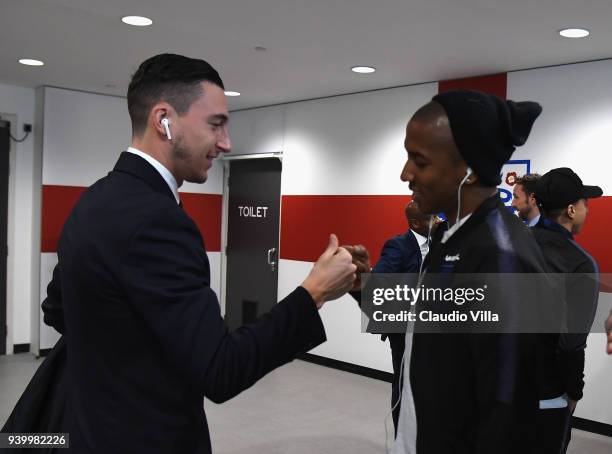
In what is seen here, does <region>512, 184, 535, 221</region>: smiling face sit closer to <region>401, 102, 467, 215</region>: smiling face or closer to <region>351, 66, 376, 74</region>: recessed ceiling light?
<region>351, 66, 376, 74</region>: recessed ceiling light

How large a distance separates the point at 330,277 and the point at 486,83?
13.4 feet

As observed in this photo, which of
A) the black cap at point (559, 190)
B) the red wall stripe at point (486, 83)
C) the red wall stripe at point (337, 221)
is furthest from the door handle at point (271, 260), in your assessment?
the black cap at point (559, 190)

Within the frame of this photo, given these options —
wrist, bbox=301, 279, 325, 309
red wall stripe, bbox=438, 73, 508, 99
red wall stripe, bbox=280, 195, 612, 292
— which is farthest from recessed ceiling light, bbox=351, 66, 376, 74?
wrist, bbox=301, 279, 325, 309

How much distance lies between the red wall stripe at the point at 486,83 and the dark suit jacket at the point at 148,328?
3966 millimetres

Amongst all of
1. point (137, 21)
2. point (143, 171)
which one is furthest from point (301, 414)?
point (143, 171)

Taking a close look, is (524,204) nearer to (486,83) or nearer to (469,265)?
(486,83)

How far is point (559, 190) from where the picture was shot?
113 inches

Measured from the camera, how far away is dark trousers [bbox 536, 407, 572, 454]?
53.0 inches

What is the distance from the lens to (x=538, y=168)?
454 centimetres

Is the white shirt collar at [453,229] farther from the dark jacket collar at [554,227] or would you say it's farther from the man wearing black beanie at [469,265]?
the dark jacket collar at [554,227]

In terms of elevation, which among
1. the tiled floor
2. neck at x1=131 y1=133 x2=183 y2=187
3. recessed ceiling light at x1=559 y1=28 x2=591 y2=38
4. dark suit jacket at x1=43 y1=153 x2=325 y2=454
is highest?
recessed ceiling light at x1=559 y1=28 x2=591 y2=38

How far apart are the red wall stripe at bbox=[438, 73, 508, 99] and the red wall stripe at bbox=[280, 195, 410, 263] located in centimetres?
109

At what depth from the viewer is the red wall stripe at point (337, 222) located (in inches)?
217

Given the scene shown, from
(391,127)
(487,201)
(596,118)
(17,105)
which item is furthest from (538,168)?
(17,105)
